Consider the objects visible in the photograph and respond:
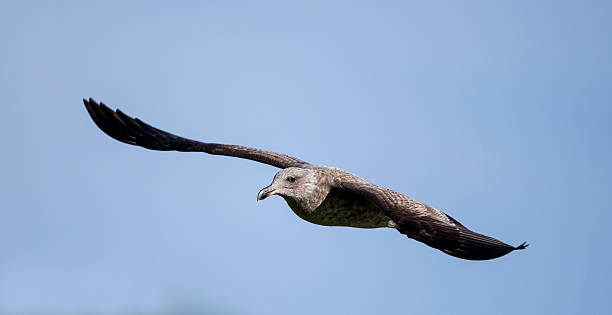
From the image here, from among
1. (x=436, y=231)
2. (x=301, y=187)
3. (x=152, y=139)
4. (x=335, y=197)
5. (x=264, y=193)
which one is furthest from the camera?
(x=152, y=139)

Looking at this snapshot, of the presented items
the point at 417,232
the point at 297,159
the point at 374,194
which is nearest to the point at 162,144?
the point at 297,159

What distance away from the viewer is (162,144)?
58.6ft

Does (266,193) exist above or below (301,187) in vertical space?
below

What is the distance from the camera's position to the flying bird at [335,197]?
12.6m

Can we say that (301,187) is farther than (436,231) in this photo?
Yes

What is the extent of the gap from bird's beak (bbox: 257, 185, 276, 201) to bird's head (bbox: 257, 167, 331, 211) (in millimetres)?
29

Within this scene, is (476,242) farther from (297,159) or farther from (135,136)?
(135,136)

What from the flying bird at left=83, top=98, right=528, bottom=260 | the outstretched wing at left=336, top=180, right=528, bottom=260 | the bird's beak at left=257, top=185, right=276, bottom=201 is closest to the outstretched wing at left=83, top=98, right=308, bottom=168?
the flying bird at left=83, top=98, right=528, bottom=260

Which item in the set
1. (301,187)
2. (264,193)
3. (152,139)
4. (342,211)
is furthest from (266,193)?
(152,139)

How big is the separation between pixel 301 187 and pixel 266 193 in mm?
906

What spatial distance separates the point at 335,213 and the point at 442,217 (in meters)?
2.06

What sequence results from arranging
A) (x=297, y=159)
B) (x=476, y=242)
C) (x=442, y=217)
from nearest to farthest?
1. (x=476, y=242)
2. (x=442, y=217)
3. (x=297, y=159)

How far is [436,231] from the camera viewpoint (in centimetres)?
1282

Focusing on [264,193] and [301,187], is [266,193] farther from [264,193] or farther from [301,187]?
[301,187]
